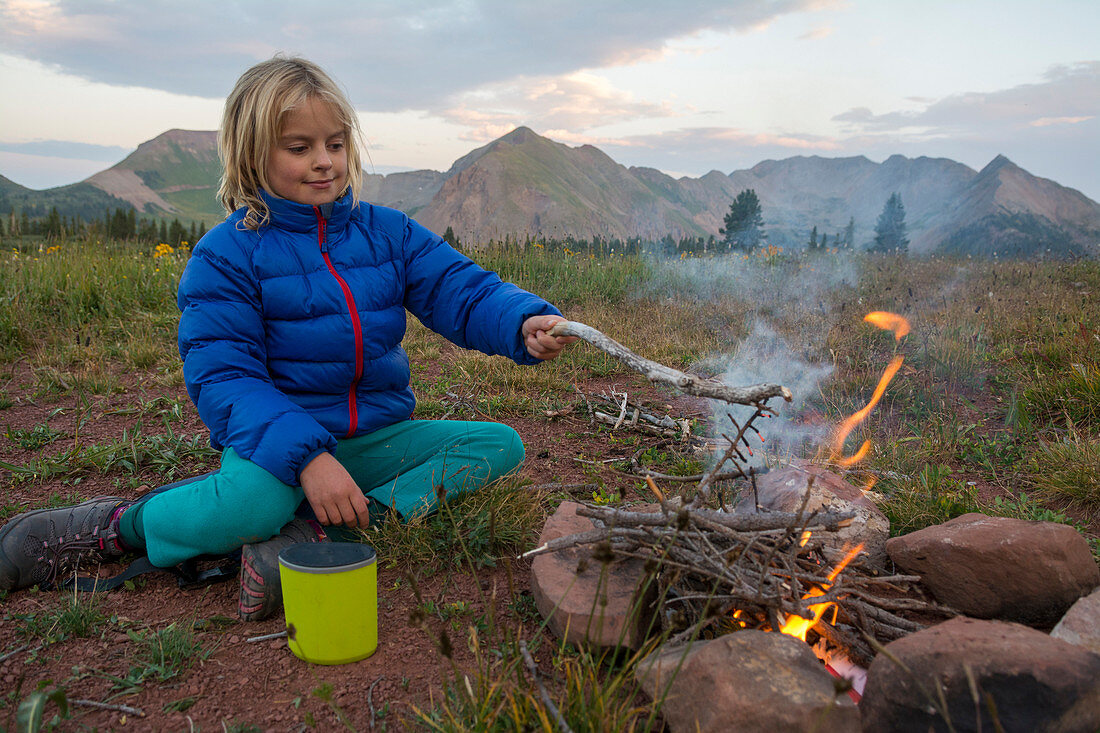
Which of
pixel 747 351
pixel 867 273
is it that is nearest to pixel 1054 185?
pixel 867 273

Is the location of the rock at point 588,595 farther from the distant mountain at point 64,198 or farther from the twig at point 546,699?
the distant mountain at point 64,198

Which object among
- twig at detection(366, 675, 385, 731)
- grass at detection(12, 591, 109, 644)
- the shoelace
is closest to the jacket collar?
→ the shoelace

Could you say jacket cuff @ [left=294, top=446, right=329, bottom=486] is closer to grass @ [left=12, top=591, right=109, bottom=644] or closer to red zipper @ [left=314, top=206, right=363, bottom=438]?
red zipper @ [left=314, top=206, right=363, bottom=438]

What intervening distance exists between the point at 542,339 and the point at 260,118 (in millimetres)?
1212

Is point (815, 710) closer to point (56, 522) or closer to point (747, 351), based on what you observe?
point (56, 522)

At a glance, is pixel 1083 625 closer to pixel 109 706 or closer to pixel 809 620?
pixel 809 620

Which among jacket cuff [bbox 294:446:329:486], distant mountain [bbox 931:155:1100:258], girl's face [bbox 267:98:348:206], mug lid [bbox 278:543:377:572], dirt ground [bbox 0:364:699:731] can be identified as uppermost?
distant mountain [bbox 931:155:1100:258]

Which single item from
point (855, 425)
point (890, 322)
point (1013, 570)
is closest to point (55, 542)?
point (1013, 570)

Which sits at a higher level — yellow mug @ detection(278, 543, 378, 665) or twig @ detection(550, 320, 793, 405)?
twig @ detection(550, 320, 793, 405)

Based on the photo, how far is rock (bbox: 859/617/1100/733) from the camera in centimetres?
120

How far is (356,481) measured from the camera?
255cm

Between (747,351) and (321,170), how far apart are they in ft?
12.0

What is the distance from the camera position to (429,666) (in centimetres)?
169

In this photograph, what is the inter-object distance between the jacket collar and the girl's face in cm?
4
